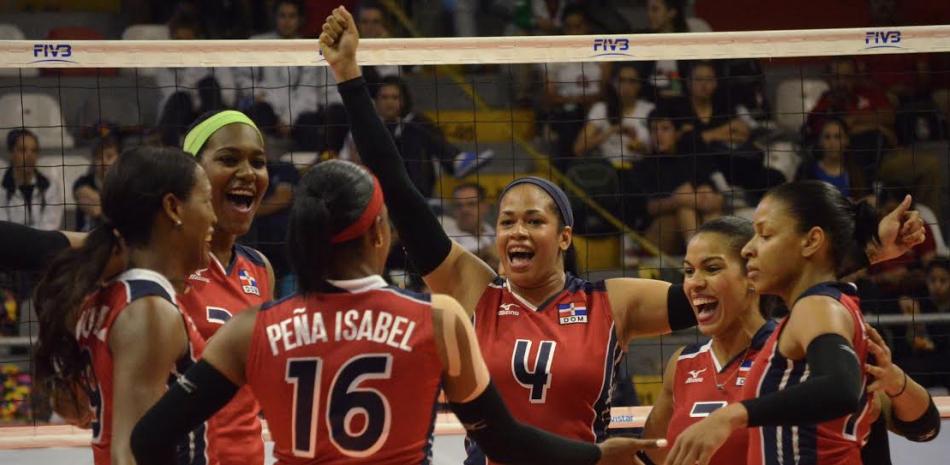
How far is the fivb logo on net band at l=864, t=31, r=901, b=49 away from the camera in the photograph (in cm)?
598

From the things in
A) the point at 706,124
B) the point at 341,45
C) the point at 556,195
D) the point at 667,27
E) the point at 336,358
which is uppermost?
the point at 667,27

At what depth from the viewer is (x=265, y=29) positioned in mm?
10422

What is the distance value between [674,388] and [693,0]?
7.38 m

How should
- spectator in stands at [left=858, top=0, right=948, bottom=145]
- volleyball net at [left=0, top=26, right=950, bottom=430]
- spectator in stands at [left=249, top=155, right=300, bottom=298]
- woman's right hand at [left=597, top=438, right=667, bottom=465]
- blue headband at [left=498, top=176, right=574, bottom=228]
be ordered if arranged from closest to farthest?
woman's right hand at [left=597, top=438, right=667, bottom=465]
blue headband at [left=498, top=176, right=574, bottom=228]
spectator in stands at [left=249, top=155, right=300, bottom=298]
volleyball net at [left=0, top=26, right=950, bottom=430]
spectator in stands at [left=858, top=0, right=948, bottom=145]

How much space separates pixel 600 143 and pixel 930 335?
2.91 metres

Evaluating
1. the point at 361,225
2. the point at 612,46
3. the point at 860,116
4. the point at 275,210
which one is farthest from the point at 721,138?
the point at 361,225

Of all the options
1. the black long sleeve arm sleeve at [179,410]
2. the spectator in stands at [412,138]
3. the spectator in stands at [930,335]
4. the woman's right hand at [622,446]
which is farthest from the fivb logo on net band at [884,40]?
the black long sleeve arm sleeve at [179,410]

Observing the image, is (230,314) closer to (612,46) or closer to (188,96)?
(612,46)

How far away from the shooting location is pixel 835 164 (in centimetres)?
905

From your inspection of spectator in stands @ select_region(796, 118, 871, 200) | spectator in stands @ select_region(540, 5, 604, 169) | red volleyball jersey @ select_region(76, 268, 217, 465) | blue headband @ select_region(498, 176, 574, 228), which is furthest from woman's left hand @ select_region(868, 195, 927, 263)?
spectator in stands @ select_region(540, 5, 604, 169)

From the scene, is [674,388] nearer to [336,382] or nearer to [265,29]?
[336,382]

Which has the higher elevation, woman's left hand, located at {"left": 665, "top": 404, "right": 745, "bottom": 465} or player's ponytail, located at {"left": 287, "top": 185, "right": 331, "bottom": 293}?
player's ponytail, located at {"left": 287, "top": 185, "right": 331, "bottom": 293}

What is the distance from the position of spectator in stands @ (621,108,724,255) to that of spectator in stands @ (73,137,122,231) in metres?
3.77

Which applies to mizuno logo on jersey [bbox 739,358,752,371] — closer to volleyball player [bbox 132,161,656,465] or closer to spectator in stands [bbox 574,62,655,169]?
volleyball player [bbox 132,161,656,465]
